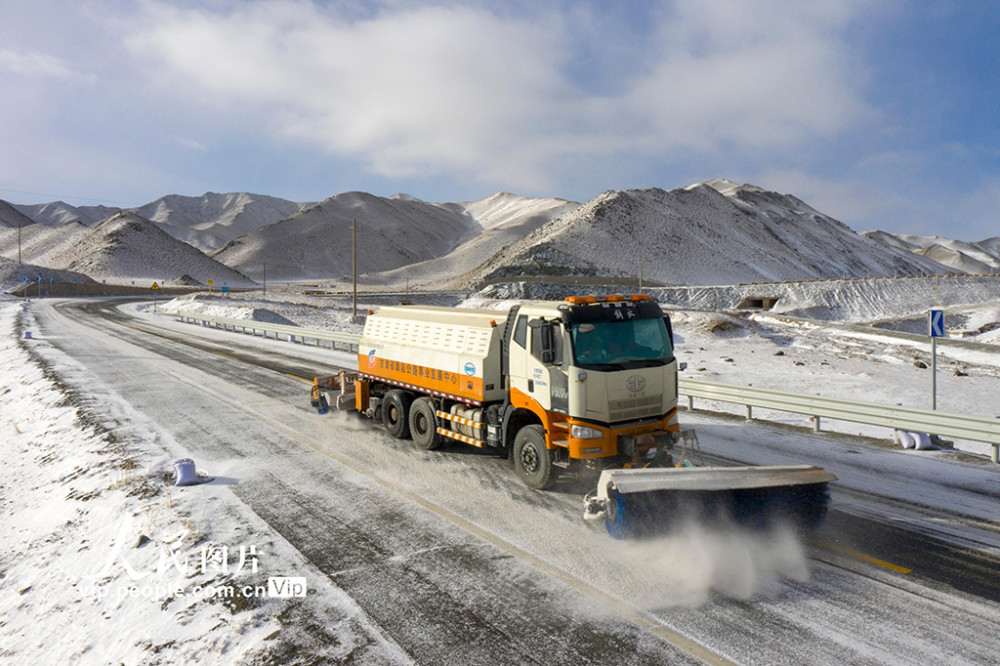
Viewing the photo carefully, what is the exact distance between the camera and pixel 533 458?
9.40m

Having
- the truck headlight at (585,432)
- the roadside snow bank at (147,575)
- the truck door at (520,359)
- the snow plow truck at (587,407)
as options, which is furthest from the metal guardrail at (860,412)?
the roadside snow bank at (147,575)

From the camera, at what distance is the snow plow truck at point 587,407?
716 cm

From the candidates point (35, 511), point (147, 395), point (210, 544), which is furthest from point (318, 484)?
point (147, 395)

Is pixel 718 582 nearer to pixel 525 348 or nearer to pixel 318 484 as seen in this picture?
pixel 525 348

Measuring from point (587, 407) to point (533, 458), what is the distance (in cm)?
151

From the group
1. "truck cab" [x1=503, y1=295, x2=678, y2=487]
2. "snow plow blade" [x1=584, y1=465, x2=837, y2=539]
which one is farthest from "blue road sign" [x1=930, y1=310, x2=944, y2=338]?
"snow plow blade" [x1=584, y1=465, x2=837, y2=539]

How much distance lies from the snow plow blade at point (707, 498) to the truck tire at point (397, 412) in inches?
234

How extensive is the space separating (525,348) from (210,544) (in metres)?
5.18

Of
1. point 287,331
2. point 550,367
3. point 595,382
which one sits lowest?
point 287,331

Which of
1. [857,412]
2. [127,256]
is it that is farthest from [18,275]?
[857,412]

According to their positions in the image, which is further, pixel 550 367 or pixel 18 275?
pixel 18 275

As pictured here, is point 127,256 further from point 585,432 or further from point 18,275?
point 585,432

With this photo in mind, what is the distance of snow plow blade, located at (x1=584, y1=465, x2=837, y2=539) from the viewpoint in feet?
23.1

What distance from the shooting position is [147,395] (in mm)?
17391
